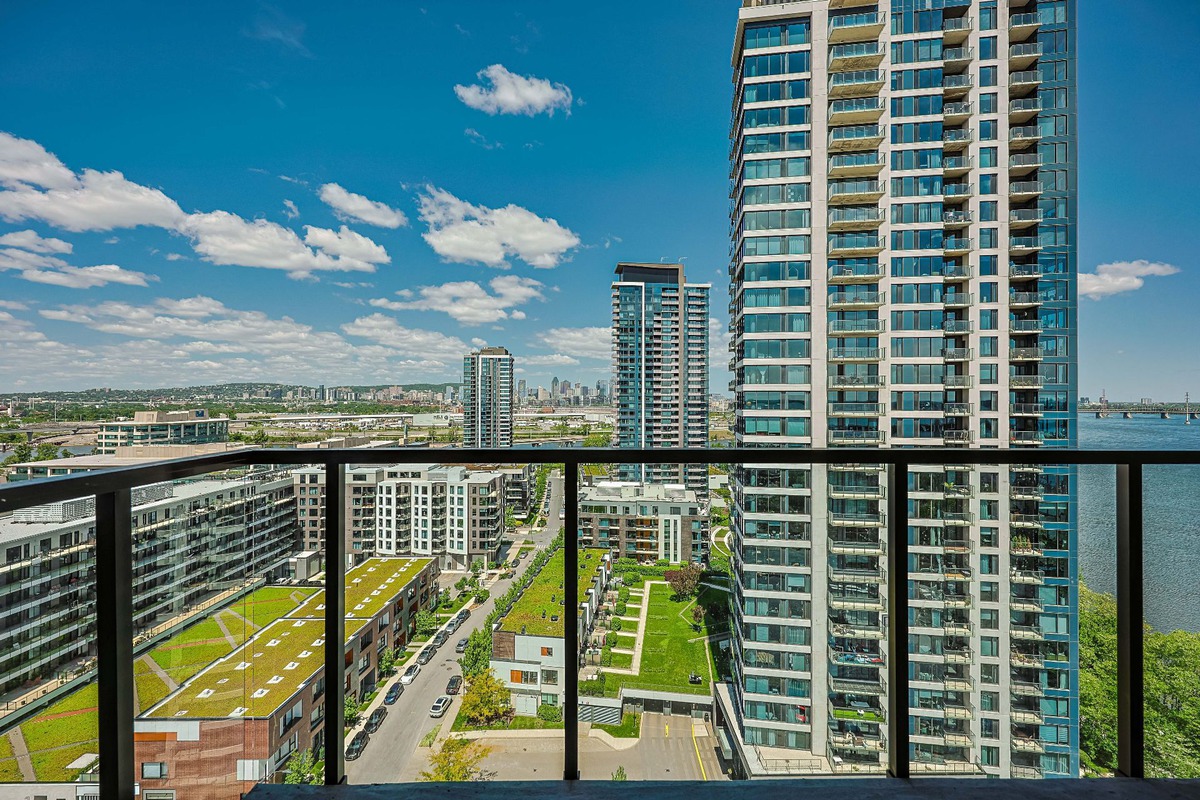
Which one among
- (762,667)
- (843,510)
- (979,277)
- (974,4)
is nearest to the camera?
(843,510)

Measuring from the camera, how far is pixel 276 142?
23.3ft

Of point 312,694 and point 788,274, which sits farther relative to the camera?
point 788,274

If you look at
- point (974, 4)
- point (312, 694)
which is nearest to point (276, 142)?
point (312, 694)

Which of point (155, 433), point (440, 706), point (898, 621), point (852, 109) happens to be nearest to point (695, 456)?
point (898, 621)

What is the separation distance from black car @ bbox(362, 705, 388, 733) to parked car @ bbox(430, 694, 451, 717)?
0.20m

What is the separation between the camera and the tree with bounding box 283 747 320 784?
59.6 inches

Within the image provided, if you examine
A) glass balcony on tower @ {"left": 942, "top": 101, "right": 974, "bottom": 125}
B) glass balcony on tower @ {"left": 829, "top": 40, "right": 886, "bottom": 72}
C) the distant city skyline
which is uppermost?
glass balcony on tower @ {"left": 829, "top": 40, "right": 886, "bottom": 72}

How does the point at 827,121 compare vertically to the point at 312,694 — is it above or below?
above

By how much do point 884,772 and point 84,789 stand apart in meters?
2.27

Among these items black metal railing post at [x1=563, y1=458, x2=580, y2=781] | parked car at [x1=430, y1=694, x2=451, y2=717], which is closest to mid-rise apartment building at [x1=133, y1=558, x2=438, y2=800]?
parked car at [x1=430, y1=694, x2=451, y2=717]

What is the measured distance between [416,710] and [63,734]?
3.42 feet

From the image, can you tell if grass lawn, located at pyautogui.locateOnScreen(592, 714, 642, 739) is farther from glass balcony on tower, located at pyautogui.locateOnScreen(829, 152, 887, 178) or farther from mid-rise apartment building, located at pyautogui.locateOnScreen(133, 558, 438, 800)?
glass balcony on tower, located at pyautogui.locateOnScreen(829, 152, 887, 178)

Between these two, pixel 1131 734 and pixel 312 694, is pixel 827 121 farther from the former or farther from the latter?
pixel 312 694

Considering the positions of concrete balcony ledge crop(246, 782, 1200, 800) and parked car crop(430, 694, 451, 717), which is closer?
concrete balcony ledge crop(246, 782, 1200, 800)
